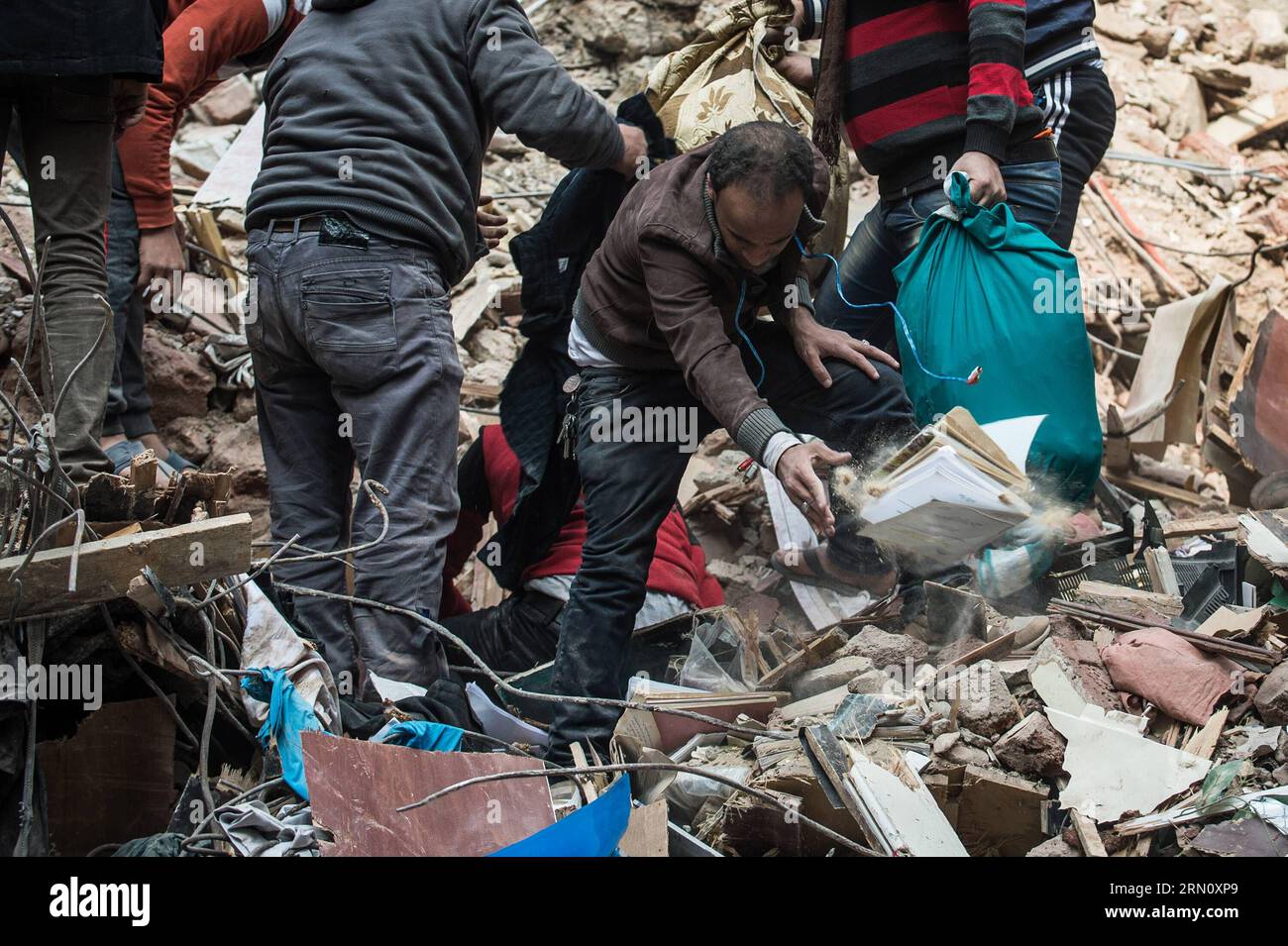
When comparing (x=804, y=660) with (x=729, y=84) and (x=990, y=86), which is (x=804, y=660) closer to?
(x=990, y=86)

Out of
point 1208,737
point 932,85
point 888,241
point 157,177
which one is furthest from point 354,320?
point 1208,737

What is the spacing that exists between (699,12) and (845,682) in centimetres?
509

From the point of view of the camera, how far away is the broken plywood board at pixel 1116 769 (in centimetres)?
254

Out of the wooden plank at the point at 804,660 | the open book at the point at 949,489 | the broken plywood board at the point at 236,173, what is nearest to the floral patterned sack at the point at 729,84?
the open book at the point at 949,489

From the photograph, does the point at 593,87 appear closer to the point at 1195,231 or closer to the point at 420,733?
the point at 1195,231

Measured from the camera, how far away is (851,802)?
8.04 ft

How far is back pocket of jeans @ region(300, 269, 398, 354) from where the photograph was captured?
3129 mm

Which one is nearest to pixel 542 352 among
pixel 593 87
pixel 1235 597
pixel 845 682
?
pixel 845 682

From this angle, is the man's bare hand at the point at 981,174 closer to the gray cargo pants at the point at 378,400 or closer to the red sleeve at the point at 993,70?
the red sleeve at the point at 993,70

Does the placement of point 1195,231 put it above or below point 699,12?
below

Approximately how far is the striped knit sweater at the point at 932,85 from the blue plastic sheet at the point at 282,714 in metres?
2.27

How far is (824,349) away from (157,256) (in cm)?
237

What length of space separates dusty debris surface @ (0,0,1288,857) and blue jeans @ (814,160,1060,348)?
2.62 ft

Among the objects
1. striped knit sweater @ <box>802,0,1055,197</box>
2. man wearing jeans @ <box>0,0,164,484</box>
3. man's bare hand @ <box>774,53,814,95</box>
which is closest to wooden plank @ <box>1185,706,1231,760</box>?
striped knit sweater @ <box>802,0,1055,197</box>
